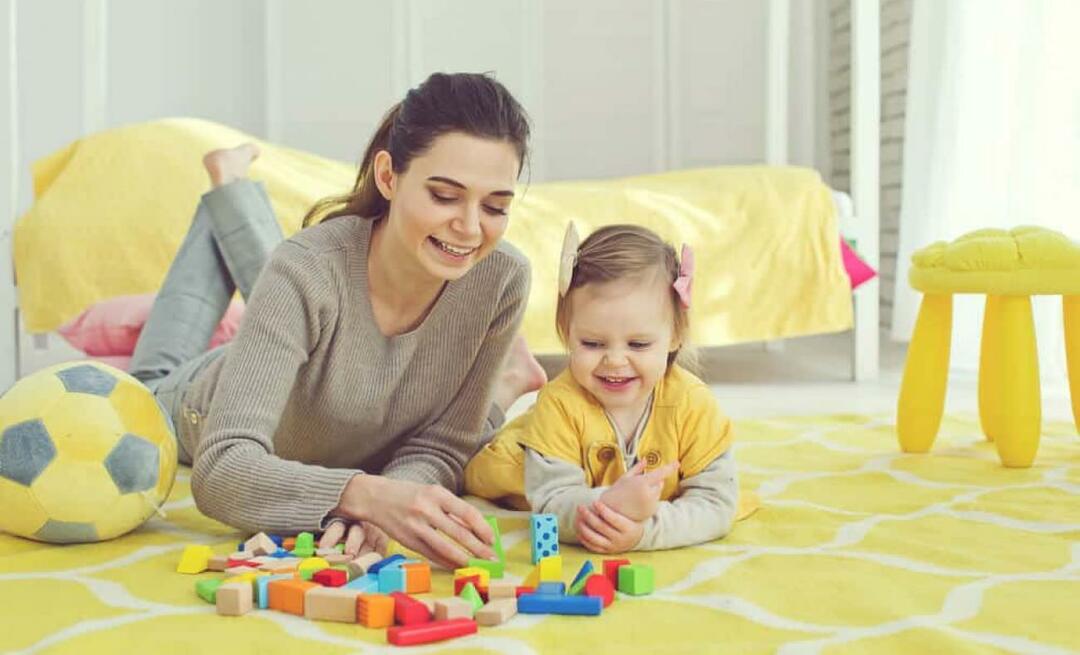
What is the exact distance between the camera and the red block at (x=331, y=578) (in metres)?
1.07

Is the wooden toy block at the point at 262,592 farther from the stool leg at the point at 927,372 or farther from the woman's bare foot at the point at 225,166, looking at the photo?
the stool leg at the point at 927,372

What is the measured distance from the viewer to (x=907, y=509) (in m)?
1.45

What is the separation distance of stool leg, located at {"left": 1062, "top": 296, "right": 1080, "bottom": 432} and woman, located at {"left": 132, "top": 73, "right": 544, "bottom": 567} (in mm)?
855

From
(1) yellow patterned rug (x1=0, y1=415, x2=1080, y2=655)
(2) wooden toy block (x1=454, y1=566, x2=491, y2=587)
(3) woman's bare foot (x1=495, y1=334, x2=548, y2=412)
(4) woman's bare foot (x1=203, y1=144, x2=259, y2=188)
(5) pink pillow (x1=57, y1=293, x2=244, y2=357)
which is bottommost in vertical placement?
(1) yellow patterned rug (x1=0, y1=415, x2=1080, y2=655)

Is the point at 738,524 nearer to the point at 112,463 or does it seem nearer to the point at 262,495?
the point at 262,495

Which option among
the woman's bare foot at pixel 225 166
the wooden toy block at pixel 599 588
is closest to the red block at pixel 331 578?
the wooden toy block at pixel 599 588

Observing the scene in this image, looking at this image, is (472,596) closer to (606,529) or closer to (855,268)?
(606,529)

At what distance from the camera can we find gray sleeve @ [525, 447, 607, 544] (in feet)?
4.16

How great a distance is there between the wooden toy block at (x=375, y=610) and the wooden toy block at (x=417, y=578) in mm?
67

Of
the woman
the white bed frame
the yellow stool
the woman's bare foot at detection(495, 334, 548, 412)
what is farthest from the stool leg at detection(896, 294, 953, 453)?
the white bed frame

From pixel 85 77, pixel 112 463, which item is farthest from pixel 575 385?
pixel 85 77

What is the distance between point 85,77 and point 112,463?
1.76m

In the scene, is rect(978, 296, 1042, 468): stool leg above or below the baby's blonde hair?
below

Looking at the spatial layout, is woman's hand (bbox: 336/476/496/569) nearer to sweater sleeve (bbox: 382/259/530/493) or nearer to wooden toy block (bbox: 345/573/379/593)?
wooden toy block (bbox: 345/573/379/593)
